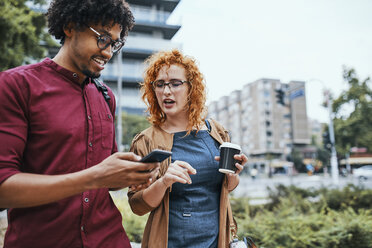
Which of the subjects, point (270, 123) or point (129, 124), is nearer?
point (129, 124)

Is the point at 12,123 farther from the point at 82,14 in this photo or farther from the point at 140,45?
the point at 140,45

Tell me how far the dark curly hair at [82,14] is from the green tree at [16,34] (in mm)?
8125

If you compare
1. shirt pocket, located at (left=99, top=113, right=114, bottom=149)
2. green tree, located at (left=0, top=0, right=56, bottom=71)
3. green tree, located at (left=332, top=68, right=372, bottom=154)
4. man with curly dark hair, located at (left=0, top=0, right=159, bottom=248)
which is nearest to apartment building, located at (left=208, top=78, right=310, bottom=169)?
green tree, located at (left=332, top=68, right=372, bottom=154)

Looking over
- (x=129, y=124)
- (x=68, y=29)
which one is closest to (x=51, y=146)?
(x=68, y=29)

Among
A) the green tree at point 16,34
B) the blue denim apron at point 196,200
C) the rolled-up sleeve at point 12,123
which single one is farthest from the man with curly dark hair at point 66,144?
the green tree at point 16,34

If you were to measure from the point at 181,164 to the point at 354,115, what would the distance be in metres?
30.2

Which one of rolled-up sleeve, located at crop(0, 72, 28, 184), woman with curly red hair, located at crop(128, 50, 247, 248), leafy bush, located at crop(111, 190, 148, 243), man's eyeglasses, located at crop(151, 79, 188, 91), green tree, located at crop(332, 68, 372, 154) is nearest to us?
rolled-up sleeve, located at crop(0, 72, 28, 184)

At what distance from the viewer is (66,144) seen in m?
1.44

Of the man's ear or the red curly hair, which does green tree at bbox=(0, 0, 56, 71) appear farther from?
the man's ear

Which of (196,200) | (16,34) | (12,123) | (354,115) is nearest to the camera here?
(12,123)

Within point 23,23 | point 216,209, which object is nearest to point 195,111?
point 216,209

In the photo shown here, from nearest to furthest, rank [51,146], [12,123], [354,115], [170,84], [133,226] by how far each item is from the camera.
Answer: [12,123], [51,146], [170,84], [133,226], [354,115]

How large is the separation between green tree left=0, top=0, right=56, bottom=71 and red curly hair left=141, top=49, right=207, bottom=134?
7.91m

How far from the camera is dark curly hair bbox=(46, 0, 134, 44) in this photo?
1572mm
